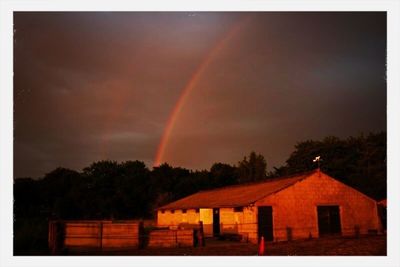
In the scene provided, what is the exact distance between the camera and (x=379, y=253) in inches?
802

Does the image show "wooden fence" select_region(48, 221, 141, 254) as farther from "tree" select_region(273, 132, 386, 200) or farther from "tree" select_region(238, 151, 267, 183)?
"tree" select_region(238, 151, 267, 183)

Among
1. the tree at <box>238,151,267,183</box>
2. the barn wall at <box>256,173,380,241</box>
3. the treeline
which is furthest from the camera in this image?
the tree at <box>238,151,267,183</box>

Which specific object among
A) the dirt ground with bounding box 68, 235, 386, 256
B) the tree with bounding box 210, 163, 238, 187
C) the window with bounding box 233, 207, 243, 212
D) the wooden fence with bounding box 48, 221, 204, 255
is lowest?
the dirt ground with bounding box 68, 235, 386, 256

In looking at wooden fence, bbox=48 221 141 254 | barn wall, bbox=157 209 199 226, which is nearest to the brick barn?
barn wall, bbox=157 209 199 226

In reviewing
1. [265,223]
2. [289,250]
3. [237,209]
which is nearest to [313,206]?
[265,223]

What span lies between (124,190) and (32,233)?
4850 centimetres

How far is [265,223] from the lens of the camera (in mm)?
28922

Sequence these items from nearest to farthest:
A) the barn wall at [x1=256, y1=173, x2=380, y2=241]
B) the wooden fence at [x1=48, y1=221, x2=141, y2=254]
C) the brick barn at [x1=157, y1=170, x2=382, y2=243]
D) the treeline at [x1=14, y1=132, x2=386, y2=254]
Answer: the wooden fence at [x1=48, y1=221, x2=141, y2=254]
the brick barn at [x1=157, y1=170, x2=382, y2=243]
the barn wall at [x1=256, y1=173, x2=380, y2=241]
the treeline at [x1=14, y1=132, x2=386, y2=254]

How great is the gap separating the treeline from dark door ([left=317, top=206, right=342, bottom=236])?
2401 centimetres

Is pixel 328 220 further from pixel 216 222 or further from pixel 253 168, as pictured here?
pixel 253 168

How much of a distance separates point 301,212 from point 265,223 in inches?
121

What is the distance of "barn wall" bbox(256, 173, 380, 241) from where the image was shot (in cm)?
2939

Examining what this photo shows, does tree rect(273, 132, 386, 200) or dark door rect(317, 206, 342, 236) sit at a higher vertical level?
tree rect(273, 132, 386, 200)

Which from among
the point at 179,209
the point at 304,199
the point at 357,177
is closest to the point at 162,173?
the point at 357,177
